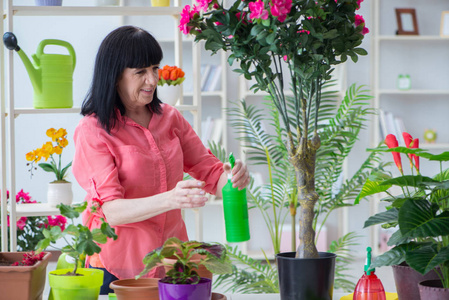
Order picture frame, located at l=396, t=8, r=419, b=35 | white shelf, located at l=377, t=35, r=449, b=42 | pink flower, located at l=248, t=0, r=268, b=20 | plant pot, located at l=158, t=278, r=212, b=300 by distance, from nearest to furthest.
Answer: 1. plant pot, located at l=158, t=278, r=212, b=300
2. pink flower, located at l=248, t=0, r=268, b=20
3. white shelf, located at l=377, t=35, r=449, b=42
4. picture frame, located at l=396, t=8, r=419, b=35

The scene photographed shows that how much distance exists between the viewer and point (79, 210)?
118 centimetres

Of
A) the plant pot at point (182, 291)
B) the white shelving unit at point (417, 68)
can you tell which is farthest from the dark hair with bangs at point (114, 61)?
the white shelving unit at point (417, 68)

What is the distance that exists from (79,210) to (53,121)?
4.34 metres

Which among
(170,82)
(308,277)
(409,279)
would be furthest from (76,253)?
(170,82)

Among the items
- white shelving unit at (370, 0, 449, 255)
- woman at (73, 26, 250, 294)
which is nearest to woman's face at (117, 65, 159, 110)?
woman at (73, 26, 250, 294)

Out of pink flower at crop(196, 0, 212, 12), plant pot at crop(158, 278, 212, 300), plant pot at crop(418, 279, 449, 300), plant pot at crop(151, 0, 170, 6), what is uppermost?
plant pot at crop(151, 0, 170, 6)

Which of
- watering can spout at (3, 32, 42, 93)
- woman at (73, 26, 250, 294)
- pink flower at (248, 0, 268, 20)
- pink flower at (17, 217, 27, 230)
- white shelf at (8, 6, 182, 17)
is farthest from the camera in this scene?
pink flower at (17, 217, 27, 230)

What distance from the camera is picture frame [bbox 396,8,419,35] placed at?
5.27 meters

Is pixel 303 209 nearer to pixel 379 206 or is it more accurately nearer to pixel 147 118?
pixel 147 118

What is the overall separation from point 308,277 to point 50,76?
181cm

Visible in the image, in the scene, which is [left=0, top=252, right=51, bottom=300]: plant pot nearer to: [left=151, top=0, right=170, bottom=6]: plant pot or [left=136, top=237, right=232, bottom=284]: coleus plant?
[left=136, top=237, right=232, bottom=284]: coleus plant

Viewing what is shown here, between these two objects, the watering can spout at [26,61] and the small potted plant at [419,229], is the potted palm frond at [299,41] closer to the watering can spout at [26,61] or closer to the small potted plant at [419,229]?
the small potted plant at [419,229]

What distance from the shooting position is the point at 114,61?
5.82 ft

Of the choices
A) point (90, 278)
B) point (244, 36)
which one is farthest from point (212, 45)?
point (90, 278)
